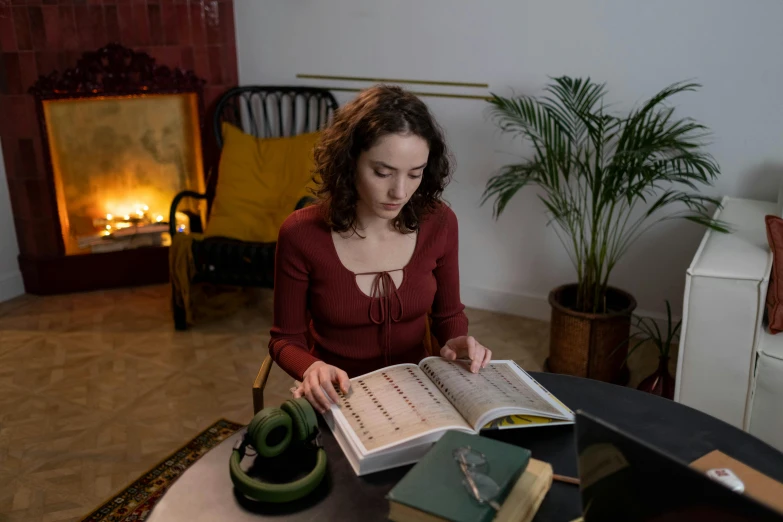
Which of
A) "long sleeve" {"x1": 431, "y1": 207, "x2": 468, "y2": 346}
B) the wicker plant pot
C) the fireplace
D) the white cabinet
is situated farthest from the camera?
the fireplace

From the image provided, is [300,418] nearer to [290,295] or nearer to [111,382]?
[290,295]

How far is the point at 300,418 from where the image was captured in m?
1.16

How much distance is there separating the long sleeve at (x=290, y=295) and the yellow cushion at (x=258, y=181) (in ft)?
6.13

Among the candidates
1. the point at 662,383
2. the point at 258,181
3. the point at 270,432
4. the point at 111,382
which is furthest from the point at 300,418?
the point at 258,181

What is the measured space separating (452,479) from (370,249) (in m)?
0.72

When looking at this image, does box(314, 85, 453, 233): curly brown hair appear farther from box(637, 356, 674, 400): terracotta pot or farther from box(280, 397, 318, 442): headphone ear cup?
box(637, 356, 674, 400): terracotta pot

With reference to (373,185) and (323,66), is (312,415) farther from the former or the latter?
(323,66)

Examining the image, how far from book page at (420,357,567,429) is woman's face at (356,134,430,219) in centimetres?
34

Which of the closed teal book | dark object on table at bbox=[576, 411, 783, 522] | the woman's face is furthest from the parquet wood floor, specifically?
dark object on table at bbox=[576, 411, 783, 522]

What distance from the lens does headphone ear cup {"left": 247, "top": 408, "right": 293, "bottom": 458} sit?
113 centimetres

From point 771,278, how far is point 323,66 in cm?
239

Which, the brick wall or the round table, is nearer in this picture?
the round table

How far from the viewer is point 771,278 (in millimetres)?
2152

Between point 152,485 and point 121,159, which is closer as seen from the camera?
point 152,485
